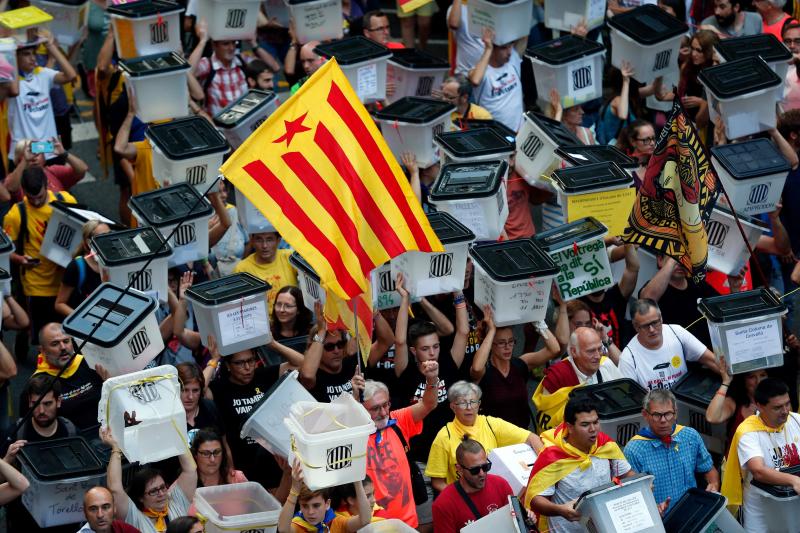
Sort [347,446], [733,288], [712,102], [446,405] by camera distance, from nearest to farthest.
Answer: [347,446] < [446,405] < [733,288] < [712,102]

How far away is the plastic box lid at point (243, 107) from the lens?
14.0 m

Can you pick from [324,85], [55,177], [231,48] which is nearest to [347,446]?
[324,85]

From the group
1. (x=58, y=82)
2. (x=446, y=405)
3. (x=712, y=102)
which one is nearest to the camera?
(x=446, y=405)

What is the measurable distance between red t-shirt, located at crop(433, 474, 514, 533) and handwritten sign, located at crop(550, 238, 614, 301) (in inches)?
97.1

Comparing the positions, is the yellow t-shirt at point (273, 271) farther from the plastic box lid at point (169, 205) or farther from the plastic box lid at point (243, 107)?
the plastic box lid at point (243, 107)

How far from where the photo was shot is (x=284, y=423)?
973 centimetres

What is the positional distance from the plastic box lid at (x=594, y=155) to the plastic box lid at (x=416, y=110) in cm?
118

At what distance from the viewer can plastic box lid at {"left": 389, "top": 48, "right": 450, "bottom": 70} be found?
50.8 ft

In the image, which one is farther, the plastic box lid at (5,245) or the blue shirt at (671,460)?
the plastic box lid at (5,245)

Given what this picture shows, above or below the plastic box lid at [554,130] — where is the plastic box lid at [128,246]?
above

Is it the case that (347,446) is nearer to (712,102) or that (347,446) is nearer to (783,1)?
(712,102)

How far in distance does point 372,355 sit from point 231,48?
4.98 meters

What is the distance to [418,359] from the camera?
38.1ft

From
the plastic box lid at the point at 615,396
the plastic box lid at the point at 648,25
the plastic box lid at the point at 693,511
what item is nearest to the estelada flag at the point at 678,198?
the plastic box lid at the point at 615,396
